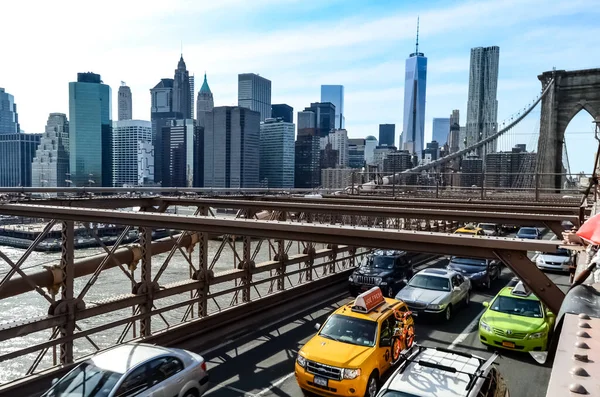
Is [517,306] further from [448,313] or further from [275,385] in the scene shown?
[275,385]

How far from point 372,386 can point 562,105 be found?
41913 millimetres

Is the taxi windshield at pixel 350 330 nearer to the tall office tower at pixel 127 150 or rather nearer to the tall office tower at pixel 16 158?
the tall office tower at pixel 16 158

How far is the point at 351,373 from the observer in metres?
8.10

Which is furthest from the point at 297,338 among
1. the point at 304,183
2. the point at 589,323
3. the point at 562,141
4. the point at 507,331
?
the point at 304,183

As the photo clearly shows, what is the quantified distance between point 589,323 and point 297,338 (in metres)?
10.0

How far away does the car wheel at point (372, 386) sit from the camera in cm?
820

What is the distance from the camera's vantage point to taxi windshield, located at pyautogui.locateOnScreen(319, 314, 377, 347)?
9070 mm

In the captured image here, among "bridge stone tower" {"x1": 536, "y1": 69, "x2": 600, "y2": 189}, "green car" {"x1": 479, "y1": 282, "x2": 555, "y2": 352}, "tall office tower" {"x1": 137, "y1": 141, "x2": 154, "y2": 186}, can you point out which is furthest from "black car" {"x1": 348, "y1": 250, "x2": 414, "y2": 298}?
"tall office tower" {"x1": 137, "y1": 141, "x2": 154, "y2": 186}

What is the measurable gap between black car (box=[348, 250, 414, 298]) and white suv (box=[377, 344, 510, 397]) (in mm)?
8498

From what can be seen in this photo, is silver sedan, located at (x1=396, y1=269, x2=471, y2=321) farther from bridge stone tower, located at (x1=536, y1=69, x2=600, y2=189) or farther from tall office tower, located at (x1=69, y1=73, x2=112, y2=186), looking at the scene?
tall office tower, located at (x1=69, y1=73, x2=112, y2=186)

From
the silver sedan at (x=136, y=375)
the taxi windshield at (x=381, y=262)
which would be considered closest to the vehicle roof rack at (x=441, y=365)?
the silver sedan at (x=136, y=375)

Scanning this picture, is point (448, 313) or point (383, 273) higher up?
point (383, 273)

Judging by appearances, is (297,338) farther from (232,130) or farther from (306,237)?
(232,130)

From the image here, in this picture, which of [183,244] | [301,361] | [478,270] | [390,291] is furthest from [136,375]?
[478,270]
